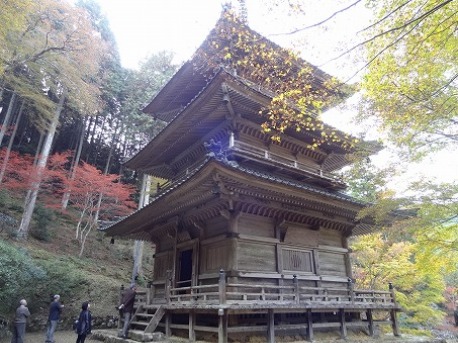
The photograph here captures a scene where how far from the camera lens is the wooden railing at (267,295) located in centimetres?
813

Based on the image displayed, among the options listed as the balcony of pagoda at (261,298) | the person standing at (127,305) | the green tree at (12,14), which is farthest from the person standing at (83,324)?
the green tree at (12,14)

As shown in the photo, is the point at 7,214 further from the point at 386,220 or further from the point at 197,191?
the point at 386,220

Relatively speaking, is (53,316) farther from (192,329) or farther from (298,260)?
(298,260)

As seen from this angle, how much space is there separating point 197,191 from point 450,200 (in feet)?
21.7

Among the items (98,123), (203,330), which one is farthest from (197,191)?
(98,123)

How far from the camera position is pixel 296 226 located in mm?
11102

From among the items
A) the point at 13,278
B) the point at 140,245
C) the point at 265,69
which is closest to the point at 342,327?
the point at 265,69

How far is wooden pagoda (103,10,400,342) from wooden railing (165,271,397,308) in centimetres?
4

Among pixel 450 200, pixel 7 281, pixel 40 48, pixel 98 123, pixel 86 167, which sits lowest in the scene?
pixel 7 281

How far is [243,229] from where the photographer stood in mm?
9781

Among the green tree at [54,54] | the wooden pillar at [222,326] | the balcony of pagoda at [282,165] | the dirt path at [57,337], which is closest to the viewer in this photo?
the wooden pillar at [222,326]

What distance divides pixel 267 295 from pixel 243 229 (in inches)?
83.0

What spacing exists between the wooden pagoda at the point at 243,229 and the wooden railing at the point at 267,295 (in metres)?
0.04

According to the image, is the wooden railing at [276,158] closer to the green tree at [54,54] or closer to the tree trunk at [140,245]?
the tree trunk at [140,245]
